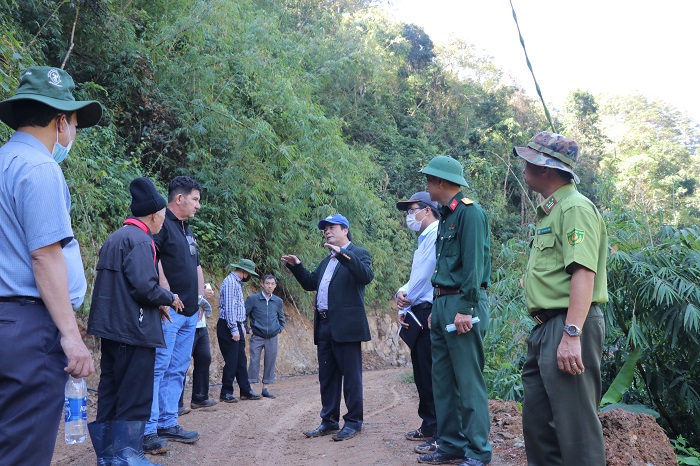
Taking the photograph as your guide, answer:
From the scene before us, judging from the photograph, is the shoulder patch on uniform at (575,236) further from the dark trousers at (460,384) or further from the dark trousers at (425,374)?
the dark trousers at (425,374)

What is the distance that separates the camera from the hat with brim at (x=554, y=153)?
382cm

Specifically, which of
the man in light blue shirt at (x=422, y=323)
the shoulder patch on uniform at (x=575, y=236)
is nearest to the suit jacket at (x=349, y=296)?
the man in light blue shirt at (x=422, y=323)

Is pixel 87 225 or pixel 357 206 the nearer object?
pixel 87 225

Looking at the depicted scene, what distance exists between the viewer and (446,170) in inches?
202

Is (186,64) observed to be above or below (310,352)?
above

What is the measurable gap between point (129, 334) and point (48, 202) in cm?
197

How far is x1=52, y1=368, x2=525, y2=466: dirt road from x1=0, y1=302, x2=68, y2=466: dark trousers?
9.69 ft

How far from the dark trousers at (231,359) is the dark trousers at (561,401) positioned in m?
6.31

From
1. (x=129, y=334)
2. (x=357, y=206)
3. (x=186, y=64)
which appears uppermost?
(x=186, y=64)

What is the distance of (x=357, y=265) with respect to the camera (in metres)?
6.09

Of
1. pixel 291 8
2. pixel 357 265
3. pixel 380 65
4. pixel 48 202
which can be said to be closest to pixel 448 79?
Result: pixel 380 65

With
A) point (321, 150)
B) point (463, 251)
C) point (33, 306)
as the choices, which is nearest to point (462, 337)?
point (463, 251)

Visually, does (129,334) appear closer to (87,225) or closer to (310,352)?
(87,225)

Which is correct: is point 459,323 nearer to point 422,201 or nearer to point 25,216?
point 422,201
